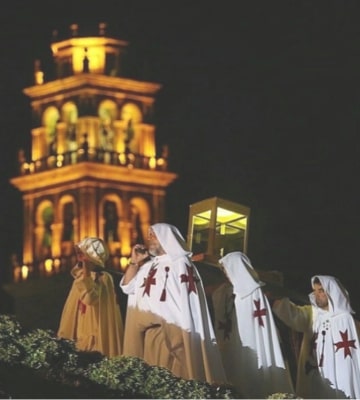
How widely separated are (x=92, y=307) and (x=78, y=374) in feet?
23.9

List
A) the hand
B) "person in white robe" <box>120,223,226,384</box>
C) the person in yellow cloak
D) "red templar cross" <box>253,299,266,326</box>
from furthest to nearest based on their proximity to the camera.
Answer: the person in yellow cloak
"red templar cross" <box>253,299,266,326</box>
the hand
"person in white robe" <box>120,223,226,384</box>

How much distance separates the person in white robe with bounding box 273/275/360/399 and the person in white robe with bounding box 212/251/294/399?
0.56 metres

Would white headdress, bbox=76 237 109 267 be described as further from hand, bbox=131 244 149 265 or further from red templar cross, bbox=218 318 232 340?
red templar cross, bbox=218 318 232 340

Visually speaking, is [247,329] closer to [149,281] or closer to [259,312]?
[259,312]

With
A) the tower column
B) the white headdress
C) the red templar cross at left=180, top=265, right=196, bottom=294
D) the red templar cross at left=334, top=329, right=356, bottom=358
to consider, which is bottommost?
the red templar cross at left=334, top=329, right=356, bottom=358

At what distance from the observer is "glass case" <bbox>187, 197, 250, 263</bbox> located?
30.8 meters

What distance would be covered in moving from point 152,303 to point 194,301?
1.67ft

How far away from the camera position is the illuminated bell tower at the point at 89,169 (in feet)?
227

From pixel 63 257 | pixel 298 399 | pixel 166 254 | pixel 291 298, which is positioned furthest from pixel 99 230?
pixel 298 399

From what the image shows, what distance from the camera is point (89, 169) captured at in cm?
6962

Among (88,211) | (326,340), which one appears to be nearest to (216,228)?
(326,340)

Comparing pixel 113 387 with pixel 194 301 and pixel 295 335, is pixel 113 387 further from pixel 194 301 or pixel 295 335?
pixel 295 335

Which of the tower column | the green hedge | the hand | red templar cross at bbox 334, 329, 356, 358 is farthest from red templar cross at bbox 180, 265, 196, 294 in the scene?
the tower column

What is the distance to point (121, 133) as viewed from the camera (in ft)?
231
